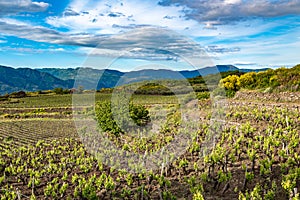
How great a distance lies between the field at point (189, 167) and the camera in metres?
10.3

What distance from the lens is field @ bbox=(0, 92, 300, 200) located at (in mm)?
10258

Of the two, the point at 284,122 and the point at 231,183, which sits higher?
the point at 284,122

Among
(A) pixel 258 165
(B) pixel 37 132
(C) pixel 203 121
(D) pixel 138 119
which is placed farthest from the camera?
(B) pixel 37 132

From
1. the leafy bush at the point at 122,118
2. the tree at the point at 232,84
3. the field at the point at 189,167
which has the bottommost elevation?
the field at the point at 189,167

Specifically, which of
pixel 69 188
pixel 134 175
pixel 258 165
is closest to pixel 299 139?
pixel 258 165

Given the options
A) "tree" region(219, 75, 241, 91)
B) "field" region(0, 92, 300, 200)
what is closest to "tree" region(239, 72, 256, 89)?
"tree" region(219, 75, 241, 91)

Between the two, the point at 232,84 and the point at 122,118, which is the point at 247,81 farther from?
the point at 122,118

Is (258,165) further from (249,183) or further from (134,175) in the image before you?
(134,175)

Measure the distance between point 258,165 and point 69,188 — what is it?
22.2 ft

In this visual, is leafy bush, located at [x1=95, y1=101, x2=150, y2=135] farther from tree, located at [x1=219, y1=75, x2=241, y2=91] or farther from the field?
tree, located at [x1=219, y1=75, x2=241, y2=91]

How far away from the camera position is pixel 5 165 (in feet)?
51.3

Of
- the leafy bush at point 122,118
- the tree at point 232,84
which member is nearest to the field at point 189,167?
the leafy bush at point 122,118

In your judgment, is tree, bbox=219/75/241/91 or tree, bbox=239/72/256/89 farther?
tree, bbox=219/75/241/91

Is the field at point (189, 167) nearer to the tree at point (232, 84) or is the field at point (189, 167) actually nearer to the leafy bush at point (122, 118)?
the leafy bush at point (122, 118)
